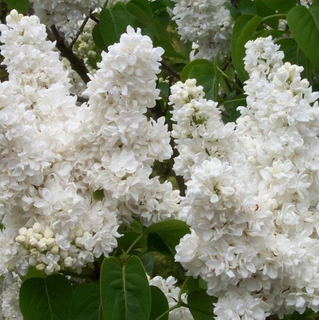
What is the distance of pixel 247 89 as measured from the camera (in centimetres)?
173

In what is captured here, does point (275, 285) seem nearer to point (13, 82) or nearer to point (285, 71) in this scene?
point (285, 71)

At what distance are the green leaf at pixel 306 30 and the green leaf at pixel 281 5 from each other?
229mm

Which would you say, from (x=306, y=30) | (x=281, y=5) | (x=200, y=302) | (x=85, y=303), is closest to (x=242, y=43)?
(x=306, y=30)

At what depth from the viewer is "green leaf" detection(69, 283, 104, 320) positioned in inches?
67.8

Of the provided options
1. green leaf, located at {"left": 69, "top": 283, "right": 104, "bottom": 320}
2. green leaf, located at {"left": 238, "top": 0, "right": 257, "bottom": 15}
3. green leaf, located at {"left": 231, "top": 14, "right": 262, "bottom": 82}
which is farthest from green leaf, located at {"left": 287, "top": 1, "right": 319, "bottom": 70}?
green leaf, located at {"left": 69, "top": 283, "right": 104, "bottom": 320}

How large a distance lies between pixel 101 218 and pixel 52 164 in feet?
0.58

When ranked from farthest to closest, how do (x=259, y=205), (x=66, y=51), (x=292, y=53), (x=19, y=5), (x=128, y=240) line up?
1. (x=66, y=51)
2. (x=19, y=5)
3. (x=292, y=53)
4. (x=128, y=240)
5. (x=259, y=205)

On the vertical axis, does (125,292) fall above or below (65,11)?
below

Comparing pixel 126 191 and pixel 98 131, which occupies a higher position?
pixel 98 131

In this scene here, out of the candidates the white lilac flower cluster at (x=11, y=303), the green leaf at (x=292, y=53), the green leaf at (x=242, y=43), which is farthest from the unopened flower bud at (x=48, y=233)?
the green leaf at (x=292, y=53)

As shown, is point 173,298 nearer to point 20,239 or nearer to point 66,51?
point 20,239

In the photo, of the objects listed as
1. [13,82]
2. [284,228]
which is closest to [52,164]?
[13,82]

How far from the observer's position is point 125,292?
1645 mm

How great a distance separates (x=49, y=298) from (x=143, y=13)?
4.40ft
